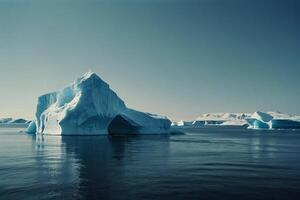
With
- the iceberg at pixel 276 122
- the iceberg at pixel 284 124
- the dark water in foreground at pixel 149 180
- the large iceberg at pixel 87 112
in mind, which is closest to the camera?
the dark water in foreground at pixel 149 180

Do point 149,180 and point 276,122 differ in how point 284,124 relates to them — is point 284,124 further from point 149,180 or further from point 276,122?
point 149,180

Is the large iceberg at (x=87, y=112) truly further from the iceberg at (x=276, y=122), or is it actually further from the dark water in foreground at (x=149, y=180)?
the iceberg at (x=276, y=122)

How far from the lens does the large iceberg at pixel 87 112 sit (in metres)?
50.5

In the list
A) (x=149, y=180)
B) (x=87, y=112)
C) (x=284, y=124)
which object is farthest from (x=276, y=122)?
(x=149, y=180)

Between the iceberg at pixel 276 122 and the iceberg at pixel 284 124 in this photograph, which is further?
the iceberg at pixel 284 124

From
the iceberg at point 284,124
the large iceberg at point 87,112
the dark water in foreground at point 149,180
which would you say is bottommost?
the dark water in foreground at point 149,180

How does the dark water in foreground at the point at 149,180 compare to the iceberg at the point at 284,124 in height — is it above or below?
below

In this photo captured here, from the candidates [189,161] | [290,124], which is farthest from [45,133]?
Answer: [290,124]

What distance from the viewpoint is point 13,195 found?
40.5 ft

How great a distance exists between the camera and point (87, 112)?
49906 mm

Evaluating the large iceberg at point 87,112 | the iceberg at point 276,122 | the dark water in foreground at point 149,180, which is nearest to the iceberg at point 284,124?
the iceberg at point 276,122

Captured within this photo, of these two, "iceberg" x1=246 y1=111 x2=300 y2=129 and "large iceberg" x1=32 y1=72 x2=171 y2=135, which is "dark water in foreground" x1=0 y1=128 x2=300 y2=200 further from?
"iceberg" x1=246 y1=111 x2=300 y2=129

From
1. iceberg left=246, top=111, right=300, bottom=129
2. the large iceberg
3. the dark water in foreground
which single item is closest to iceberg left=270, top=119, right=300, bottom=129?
iceberg left=246, top=111, right=300, bottom=129

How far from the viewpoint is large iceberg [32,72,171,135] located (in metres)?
50.5
